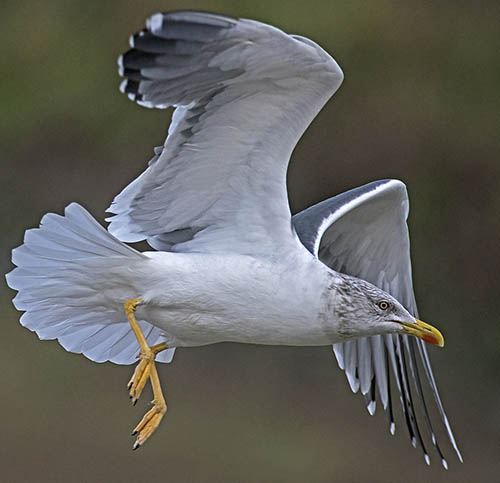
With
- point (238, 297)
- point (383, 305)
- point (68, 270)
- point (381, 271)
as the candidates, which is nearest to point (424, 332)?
point (383, 305)

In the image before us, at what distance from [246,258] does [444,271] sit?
5.63m

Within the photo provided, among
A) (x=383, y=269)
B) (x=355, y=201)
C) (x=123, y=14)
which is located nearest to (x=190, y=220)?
(x=355, y=201)

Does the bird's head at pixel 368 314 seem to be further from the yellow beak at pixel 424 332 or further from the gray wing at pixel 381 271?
the gray wing at pixel 381 271

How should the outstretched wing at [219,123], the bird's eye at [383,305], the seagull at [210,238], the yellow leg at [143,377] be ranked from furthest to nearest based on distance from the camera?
the bird's eye at [383,305] < the yellow leg at [143,377] < the seagull at [210,238] < the outstretched wing at [219,123]

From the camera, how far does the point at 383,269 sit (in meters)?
5.14

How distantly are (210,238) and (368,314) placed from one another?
0.58m

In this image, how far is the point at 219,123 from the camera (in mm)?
3992

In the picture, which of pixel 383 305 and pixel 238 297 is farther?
pixel 383 305

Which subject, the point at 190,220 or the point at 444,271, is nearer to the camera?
the point at 190,220

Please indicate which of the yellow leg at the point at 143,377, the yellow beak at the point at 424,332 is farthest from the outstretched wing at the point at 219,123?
the yellow beak at the point at 424,332

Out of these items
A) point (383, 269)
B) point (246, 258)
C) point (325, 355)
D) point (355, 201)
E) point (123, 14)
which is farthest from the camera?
point (123, 14)

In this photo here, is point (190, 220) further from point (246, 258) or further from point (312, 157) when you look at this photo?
point (312, 157)

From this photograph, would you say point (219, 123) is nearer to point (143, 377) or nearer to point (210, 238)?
point (210, 238)

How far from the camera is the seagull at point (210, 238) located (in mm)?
3820
